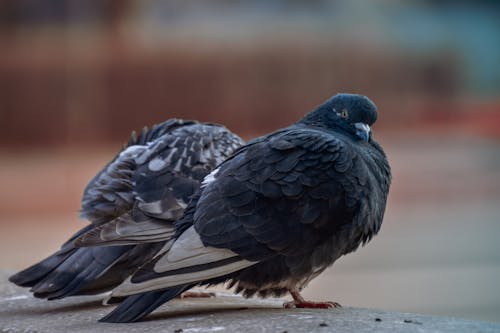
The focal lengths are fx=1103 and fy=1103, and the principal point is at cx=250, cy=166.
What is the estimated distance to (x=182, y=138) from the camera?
19.1 feet

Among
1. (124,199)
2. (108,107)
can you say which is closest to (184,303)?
(124,199)

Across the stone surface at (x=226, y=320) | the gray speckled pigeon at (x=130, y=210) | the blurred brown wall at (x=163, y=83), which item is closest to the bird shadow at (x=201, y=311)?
the stone surface at (x=226, y=320)

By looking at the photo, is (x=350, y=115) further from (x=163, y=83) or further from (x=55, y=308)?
(x=163, y=83)

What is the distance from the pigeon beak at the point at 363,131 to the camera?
518cm

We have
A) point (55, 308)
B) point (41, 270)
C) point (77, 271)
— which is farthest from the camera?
point (55, 308)

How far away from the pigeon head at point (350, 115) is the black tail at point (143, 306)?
1.14 meters

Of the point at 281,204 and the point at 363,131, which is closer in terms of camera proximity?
the point at 281,204

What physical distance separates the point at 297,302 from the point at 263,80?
46.3 ft

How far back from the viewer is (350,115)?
5250 millimetres

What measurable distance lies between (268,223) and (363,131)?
757 millimetres

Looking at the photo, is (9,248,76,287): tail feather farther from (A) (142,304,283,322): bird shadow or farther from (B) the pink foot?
(B) the pink foot

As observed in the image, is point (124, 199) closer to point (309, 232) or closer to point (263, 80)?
point (309, 232)

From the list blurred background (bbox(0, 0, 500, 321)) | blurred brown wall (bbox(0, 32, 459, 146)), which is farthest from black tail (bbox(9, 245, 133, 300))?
blurred brown wall (bbox(0, 32, 459, 146))

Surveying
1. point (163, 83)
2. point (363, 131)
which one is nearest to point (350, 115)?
point (363, 131)
